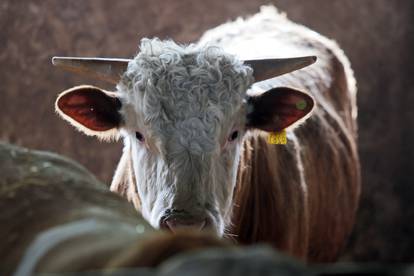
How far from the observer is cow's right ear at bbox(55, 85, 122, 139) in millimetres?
5000

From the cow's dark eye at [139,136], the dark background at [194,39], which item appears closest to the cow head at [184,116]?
the cow's dark eye at [139,136]

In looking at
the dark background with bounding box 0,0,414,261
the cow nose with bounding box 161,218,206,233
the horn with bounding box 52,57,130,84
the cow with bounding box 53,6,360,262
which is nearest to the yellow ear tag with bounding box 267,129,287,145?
the cow with bounding box 53,6,360,262

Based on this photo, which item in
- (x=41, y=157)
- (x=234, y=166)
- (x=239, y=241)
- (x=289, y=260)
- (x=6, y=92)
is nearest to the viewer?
(x=289, y=260)

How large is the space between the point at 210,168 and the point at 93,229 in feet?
7.75

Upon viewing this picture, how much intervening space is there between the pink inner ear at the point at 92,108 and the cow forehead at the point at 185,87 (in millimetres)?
113

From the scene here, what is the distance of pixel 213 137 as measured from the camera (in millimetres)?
4621

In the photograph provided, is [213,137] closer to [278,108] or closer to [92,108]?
[278,108]

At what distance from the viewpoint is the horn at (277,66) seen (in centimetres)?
513

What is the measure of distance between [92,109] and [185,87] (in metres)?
0.62

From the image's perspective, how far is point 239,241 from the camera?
17.4 feet

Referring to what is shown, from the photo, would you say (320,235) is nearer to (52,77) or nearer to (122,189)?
(122,189)

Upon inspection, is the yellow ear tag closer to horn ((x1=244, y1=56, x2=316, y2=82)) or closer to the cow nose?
horn ((x1=244, y1=56, x2=316, y2=82))

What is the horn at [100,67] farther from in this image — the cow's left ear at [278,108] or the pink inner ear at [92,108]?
the cow's left ear at [278,108]

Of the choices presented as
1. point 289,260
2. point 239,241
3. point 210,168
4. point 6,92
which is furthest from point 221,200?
point 6,92
